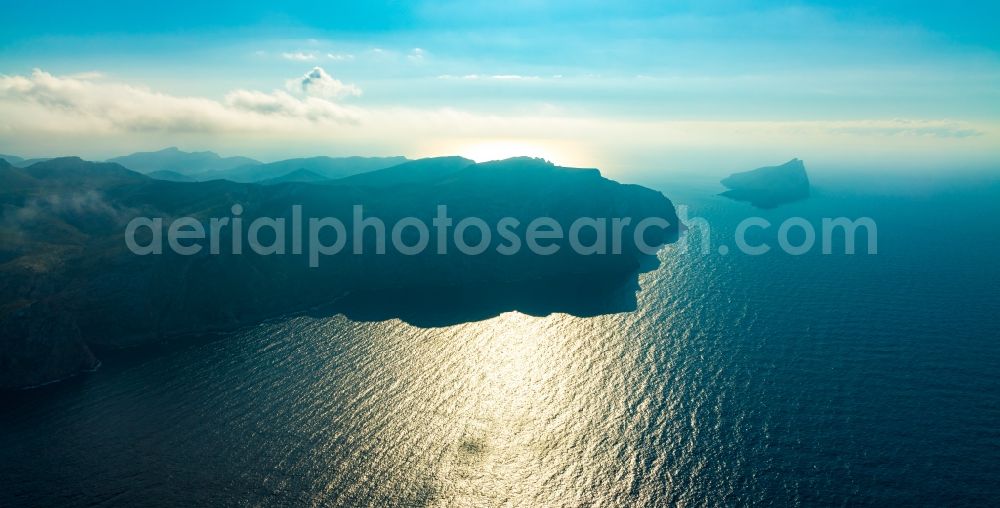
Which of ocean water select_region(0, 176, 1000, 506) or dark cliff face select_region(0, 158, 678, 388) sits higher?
dark cliff face select_region(0, 158, 678, 388)

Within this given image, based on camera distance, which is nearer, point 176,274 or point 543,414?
point 543,414

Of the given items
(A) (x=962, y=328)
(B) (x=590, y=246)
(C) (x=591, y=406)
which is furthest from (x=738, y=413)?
(B) (x=590, y=246)

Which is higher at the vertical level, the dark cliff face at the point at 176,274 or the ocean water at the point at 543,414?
the dark cliff face at the point at 176,274

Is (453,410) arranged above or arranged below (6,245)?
below

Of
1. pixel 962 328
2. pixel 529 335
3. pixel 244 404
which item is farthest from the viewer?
pixel 529 335

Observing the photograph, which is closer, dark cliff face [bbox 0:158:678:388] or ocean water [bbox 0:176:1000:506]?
ocean water [bbox 0:176:1000:506]

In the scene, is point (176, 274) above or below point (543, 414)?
above

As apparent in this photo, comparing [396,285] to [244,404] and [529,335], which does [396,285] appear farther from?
[244,404]

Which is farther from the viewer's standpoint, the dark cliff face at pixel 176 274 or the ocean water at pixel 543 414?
the dark cliff face at pixel 176 274
